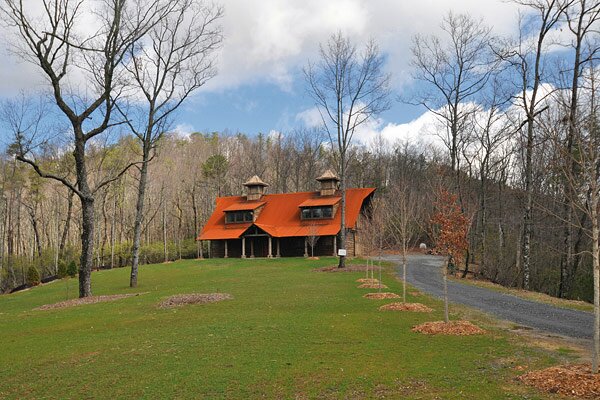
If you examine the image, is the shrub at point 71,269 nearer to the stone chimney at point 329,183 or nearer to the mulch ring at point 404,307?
the stone chimney at point 329,183

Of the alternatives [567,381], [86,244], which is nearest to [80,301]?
[86,244]

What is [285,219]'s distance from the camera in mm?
47375

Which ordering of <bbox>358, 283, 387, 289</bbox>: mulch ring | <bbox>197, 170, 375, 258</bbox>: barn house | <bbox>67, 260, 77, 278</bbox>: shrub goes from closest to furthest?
1. <bbox>358, 283, 387, 289</bbox>: mulch ring
2. <bbox>67, 260, 77, 278</bbox>: shrub
3. <bbox>197, 170, 375, 258</bbox>: barn house

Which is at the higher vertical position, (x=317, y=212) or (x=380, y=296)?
(x=317, y=212)

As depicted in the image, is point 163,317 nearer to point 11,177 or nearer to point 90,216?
point 90,216

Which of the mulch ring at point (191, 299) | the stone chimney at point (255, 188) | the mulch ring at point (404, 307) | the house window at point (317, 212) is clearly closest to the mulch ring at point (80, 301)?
the mulch ring at point (191, 299)

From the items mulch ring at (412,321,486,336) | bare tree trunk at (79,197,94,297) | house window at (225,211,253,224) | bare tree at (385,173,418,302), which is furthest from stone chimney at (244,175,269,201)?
mulch ring at (412,321,486,336)

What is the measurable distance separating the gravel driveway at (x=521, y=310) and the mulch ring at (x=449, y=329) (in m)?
2.11

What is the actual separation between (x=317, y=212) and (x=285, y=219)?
3849mm

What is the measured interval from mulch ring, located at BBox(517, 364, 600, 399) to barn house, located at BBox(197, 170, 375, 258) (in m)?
33.1

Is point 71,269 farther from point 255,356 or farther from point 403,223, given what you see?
point 255,356

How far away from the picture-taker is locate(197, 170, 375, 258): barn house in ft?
145

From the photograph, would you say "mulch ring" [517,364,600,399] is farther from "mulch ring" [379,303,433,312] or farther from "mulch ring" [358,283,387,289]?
"mulch ring" [358,283,387,289]

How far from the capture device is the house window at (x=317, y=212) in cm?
4506
